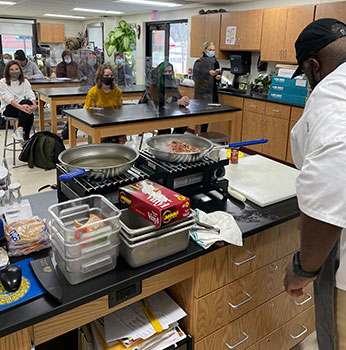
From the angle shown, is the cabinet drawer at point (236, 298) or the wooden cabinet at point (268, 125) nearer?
the cabinet drawer at point (236, 298)

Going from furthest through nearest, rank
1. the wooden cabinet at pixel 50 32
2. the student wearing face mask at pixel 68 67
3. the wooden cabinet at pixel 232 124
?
the wooden cabinet at pixel 50 32 < the student wearing face mask at pixel 68 67 < the wooden cabinet at pixel 232 124

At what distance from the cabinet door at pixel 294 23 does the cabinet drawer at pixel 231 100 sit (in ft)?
2.96

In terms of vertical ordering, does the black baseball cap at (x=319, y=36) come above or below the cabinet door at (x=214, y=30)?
below

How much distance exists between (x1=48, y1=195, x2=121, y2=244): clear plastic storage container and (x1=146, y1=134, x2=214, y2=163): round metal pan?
1.33ft

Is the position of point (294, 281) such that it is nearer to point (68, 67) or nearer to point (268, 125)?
point (268, 125)

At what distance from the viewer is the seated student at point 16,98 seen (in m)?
4.95

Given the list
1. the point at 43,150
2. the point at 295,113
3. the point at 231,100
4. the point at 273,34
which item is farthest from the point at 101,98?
the point at 273,34

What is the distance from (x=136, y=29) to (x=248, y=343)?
8637 millimetres

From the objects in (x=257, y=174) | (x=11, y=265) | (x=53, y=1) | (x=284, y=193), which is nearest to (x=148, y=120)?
(x=257, y=174)

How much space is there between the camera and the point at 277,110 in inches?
193

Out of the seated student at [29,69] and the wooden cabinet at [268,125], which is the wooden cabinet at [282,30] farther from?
the seated student at [29,69]

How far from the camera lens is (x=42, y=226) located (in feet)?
4.09

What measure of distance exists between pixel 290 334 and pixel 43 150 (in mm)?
3687

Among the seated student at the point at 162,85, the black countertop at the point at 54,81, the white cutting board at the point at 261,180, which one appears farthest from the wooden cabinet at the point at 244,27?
the white cutting board at the point at 261,180
